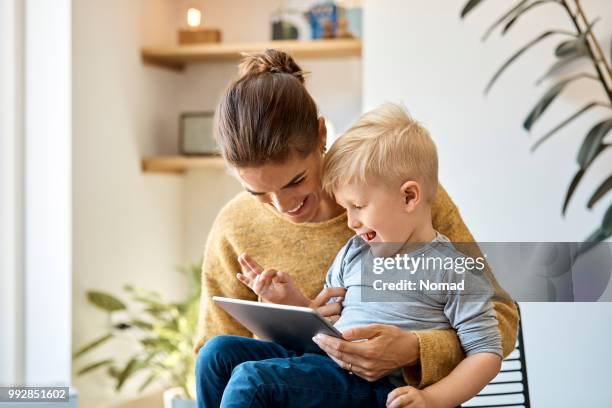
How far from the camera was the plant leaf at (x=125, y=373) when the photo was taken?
3004mm

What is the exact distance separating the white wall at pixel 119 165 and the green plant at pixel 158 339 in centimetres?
6

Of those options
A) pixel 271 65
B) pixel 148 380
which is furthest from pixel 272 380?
pixel 148 380

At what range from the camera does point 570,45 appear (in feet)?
8.11

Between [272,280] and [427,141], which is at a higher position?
[427,141]

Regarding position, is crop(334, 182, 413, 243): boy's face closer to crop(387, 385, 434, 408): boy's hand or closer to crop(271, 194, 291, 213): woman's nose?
crop(271, 194, 291, 213): woman's nose

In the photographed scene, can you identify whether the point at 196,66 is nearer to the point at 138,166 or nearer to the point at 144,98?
the point at 144,98

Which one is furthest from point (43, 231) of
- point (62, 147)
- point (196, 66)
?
point (196, 66)

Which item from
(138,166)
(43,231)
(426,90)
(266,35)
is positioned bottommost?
(43,231)

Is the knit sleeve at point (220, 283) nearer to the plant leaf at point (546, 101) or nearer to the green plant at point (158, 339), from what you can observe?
the plant leaf at point (546, 101)

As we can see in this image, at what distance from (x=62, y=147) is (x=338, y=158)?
5.85 feet

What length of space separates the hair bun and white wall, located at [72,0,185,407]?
1569mm

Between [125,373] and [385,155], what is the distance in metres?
1.92

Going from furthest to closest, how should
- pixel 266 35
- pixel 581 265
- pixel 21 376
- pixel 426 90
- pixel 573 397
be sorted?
pixel 266 35, pixel 21 376, pixel 426 90, pixel 573 397, pixel 581 265

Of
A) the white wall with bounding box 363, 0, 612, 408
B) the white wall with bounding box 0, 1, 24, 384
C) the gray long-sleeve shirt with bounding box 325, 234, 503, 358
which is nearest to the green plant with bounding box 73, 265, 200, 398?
the white wall with bounding box 0, 1, 24, 384
